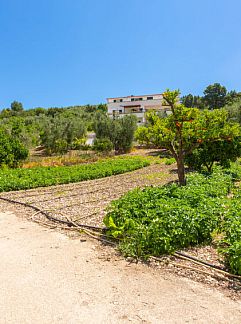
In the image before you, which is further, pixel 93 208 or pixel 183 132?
pixel 183 132

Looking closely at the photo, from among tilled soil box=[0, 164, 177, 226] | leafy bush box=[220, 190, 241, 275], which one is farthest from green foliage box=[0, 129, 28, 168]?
leafy bush box=[220, 190, 241, 275]

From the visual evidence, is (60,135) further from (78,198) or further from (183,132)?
(183,132)

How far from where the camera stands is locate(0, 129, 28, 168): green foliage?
17656 mm

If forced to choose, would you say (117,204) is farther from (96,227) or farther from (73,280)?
(73,280)

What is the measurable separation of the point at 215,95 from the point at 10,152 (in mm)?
61069

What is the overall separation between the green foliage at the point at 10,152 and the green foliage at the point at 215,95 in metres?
58.0

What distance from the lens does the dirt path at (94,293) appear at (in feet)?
10.2

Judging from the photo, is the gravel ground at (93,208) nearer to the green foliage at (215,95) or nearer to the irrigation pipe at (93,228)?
the irrigation pipe at (93,228)

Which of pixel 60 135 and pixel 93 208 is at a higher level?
pixel 60 135

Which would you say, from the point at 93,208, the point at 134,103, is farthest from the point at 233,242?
the point at 134,103

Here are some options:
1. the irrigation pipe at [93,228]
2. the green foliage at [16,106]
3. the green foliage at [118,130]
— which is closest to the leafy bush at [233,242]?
the irrigation pipe at [93,228]

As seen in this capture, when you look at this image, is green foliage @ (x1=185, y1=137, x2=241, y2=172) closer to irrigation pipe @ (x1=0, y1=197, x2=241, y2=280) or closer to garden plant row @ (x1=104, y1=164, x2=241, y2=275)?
garden plant row @ (x1=104, y1=164, x2=241, y2=275)

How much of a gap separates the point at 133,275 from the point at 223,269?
147 cm

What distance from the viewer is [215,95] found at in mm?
67000
